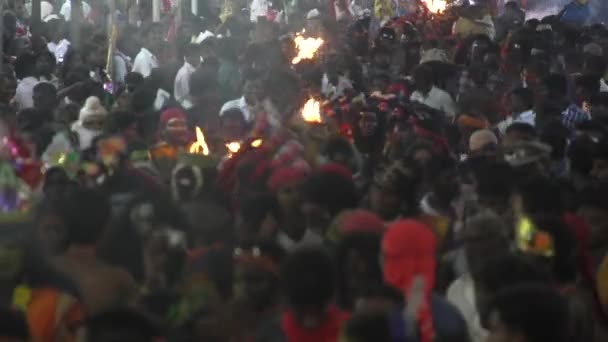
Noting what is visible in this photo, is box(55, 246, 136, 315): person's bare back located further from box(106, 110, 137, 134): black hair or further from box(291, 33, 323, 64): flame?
box(291, 33, 323, 64): flame

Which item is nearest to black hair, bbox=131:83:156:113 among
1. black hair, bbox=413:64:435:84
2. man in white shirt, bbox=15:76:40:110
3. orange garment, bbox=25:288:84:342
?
man in white shirt, bbox=15:76:40:110

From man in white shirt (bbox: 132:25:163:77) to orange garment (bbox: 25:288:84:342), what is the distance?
9.45 meters

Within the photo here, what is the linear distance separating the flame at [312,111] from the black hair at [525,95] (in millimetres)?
1535

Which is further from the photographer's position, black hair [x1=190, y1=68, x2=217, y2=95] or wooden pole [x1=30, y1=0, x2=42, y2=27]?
wooden pole [x1=30, y1=0, x2=42, y2=27]

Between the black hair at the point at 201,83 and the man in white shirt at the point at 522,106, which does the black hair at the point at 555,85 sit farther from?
the black hair at the point at 201,83

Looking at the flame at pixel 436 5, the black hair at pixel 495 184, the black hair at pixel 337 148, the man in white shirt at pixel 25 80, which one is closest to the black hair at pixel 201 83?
the man in white shirt at pixel 25 80

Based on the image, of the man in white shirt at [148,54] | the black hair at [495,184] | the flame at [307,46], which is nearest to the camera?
the black hair at [495,184]

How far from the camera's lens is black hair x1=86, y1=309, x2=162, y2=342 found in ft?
14.7

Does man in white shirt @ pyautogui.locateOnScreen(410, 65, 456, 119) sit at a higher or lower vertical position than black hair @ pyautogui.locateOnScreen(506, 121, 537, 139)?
higher

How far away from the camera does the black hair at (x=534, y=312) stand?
4469 mm

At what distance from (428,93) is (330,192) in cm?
563

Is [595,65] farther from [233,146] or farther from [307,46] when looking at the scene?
[233,146]

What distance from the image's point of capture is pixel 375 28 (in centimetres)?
1933

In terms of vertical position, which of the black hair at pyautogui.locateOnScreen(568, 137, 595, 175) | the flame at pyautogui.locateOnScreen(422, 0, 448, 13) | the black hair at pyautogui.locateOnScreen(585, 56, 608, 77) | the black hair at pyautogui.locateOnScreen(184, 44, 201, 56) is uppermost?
the flame at pyautogui.locateOnScreen(422, 0, 448, 13)
